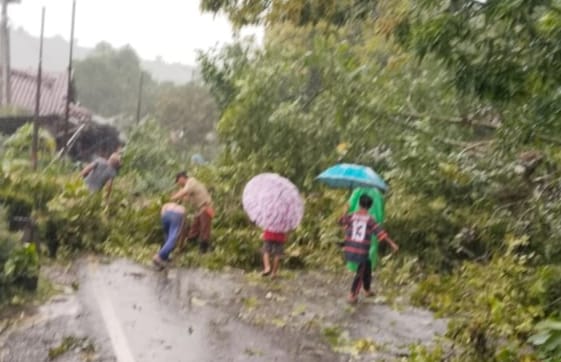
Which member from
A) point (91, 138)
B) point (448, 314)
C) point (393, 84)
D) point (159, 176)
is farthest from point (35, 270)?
point (91, 138)

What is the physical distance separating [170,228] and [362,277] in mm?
3144

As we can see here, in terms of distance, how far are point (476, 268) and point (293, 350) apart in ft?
11.4

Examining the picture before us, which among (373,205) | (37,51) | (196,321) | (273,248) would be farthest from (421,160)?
(37,51)

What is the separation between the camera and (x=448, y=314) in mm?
10039

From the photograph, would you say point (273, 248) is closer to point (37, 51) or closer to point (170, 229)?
point (170, 229)

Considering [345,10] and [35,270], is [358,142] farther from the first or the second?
[35,270]

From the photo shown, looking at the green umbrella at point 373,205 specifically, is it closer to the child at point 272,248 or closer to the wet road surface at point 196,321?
the wet road surface at point 196,321

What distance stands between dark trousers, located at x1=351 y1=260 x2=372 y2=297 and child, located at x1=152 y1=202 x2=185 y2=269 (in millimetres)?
2928

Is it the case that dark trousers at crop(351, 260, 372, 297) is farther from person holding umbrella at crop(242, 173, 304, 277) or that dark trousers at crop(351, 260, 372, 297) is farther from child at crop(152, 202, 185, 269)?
child at crop(152, 202, 185, 269)

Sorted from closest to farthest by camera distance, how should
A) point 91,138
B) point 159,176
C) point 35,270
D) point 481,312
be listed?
point 481,312 → point 35,270 → point 159,176 → point 91,138

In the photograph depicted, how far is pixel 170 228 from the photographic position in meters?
12.1

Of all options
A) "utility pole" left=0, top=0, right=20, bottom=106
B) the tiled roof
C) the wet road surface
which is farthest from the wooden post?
the wet road surface

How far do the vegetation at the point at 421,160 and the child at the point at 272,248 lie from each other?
108 cm

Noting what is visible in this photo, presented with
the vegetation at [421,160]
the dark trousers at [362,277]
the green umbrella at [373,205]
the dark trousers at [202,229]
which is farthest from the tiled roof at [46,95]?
the dark trousers at [362,277]
